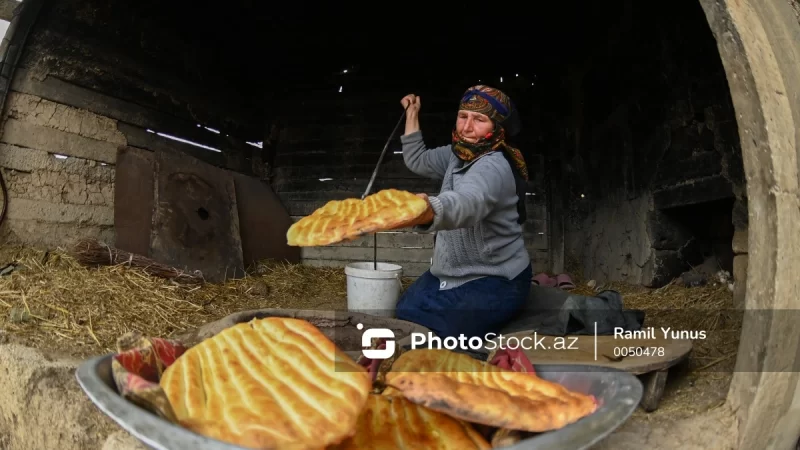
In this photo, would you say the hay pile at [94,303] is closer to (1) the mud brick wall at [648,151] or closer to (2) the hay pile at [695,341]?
(2) the hay pile at [695,341]

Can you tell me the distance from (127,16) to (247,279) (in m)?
1.96

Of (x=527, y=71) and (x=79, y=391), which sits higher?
(x=527, y=71)

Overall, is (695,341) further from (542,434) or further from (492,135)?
(542,434)

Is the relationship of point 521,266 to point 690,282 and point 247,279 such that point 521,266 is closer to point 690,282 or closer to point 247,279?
point 690,282

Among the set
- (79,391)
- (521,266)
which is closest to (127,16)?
(79,391)

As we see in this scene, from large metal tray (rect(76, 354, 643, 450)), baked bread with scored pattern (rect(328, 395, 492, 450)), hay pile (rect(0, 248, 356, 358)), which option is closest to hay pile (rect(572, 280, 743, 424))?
large metal tray (rect(76, 354, 643, 450))

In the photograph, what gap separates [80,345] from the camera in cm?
193

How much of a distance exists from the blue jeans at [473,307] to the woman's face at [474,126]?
65cm

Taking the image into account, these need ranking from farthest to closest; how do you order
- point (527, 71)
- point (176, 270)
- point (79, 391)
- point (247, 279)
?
1. point (527, 71)
2. point (247, 279)
3. point (176, 270)
4. point (79, 391)

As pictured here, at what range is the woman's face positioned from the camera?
2.27 m

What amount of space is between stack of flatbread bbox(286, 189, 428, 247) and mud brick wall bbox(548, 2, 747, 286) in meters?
1.97

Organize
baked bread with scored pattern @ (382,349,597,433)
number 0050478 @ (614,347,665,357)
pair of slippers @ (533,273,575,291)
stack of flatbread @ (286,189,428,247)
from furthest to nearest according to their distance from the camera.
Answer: pair of slippers @ (533,273,575,291) → number 0050478 @ (614,347,665,357) → stack of flatbread @ (286,189,428,247) → baked bread with scored pattern @ (382,349,597,433)

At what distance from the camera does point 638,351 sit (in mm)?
1694

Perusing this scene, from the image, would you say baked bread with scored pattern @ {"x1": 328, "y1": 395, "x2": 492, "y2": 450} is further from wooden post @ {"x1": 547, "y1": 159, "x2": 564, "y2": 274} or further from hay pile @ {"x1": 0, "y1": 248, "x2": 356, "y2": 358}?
wooden post @ {"x1": 547, "y1": 159, "x2": 564, "y2": 274}
